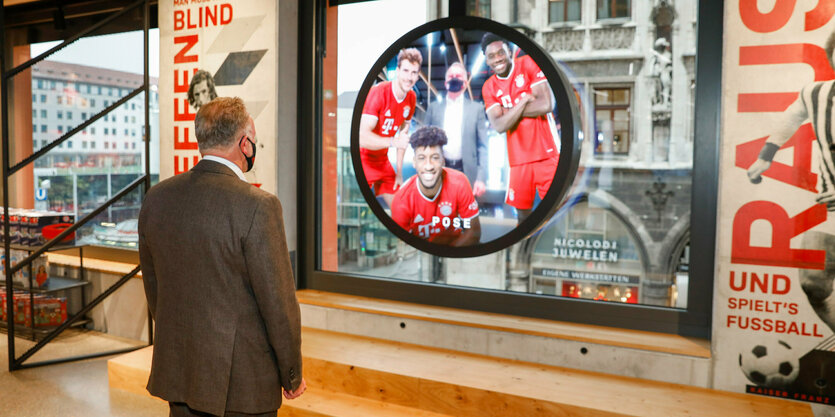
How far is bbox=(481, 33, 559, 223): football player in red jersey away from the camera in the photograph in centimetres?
333

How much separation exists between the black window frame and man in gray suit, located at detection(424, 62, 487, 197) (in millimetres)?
665

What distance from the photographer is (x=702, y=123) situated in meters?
3.00

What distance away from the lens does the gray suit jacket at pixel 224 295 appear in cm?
185

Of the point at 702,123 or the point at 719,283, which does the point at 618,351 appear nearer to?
the point at 719,283

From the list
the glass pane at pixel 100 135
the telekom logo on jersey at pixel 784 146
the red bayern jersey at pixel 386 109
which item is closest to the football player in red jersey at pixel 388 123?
the red bayern jersey at pixel 386 109

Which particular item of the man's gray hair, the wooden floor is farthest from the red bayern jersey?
the man's gray hair

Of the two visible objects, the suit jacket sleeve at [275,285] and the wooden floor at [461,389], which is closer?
the suit jacket sleeve at [275,285]

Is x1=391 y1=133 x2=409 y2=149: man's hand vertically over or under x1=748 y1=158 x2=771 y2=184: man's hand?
over

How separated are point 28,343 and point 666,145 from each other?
4547 mm

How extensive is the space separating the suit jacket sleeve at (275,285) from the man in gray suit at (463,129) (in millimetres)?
1770

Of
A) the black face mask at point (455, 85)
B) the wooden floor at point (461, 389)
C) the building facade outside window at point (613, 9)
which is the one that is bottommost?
the wooden floor at point (461, 389)

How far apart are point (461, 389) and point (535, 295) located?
0.74 meters

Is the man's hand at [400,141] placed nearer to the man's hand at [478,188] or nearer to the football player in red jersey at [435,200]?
the football player in red jersey at [435,200]

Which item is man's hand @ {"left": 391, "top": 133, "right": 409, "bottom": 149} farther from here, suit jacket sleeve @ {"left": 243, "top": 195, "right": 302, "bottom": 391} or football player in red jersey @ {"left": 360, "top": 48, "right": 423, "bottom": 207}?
suit jacket sleeve @ {"left": 243, "top": 195, "right": 302, "bottom": 391}
